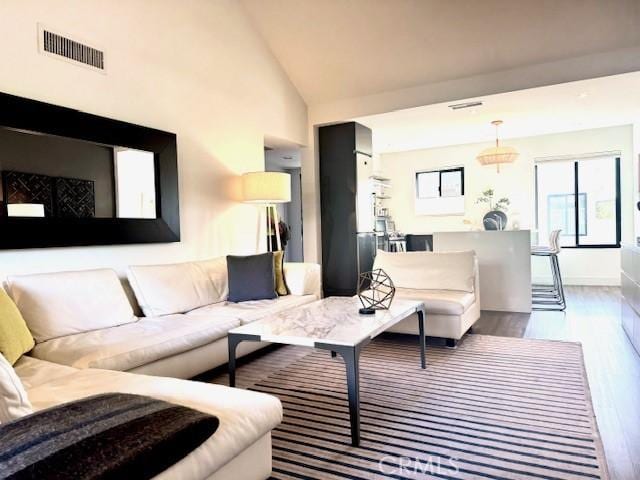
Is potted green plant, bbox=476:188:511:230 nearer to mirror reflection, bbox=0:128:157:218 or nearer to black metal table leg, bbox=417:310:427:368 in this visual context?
black metal table leg, bbox=417:310:427:368

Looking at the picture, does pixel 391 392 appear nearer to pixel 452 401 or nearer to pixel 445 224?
pixel 452 401

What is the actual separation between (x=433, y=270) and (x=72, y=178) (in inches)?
123

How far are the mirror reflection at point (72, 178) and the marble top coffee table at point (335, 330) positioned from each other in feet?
5.36

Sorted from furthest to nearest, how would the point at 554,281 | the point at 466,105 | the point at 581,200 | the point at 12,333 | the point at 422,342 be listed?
1. the point at 581,200
2. the point at 554,281
3. the point at 466,105
4. the point at 422,342
5. the point at 12,333

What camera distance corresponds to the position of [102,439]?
121 cm

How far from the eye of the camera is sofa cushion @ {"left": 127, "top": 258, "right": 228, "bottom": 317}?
11.0 feet

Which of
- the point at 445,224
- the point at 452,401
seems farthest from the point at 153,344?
the point at 445,224

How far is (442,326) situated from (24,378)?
284cm

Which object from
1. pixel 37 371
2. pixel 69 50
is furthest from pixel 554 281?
pixel 69 50

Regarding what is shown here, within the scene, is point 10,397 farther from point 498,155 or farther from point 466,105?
point 498,155

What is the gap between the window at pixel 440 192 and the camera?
8.12 meters

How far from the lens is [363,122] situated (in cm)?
608

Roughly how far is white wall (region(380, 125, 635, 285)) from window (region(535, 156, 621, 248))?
0.47 feet

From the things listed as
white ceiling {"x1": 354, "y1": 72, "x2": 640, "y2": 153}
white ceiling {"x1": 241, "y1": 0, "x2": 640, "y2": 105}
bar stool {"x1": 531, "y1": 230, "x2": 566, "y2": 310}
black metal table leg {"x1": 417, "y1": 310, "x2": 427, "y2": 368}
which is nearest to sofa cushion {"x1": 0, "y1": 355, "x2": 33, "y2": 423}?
black metal table leg {"x1": 417, "y1": 310, "x2": 427, "y2": 368}
